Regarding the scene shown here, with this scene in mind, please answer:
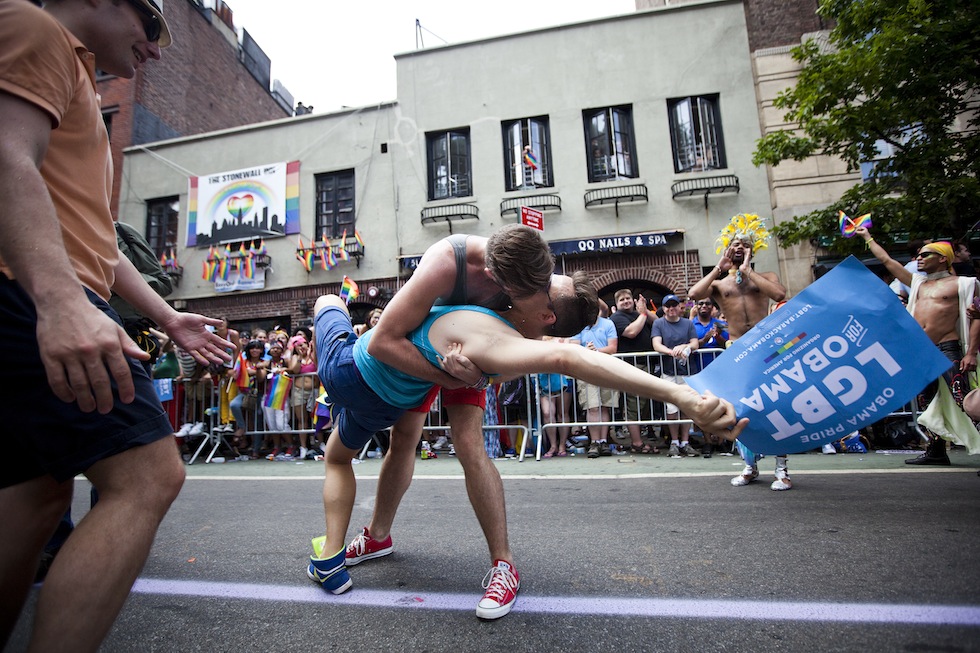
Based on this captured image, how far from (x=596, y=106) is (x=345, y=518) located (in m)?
13.1

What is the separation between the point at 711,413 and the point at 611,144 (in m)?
12.7

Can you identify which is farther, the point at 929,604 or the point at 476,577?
the point at 476,577

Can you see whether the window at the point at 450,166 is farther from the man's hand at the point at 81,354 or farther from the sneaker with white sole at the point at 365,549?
the man's hand at the point at 81,354

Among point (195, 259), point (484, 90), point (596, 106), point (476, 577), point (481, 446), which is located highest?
point (484, 90)

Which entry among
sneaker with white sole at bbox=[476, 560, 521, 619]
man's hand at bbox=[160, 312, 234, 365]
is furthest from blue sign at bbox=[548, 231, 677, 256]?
man's hand at bbox=[160, 312, 234, 365]

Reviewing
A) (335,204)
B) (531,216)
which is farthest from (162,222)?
(531,216)

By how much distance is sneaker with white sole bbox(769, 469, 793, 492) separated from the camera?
13.6 feet

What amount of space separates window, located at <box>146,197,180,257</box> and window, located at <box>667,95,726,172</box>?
14.2 metres

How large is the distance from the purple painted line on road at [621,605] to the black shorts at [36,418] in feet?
4.14

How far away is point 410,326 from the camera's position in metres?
2.19

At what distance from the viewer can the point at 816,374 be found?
1.98 meters

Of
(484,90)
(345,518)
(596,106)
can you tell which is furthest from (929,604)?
(484,90)

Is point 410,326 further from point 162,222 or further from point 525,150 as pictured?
point 162,222

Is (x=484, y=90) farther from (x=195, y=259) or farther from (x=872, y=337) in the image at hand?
(x=872, y=337)
